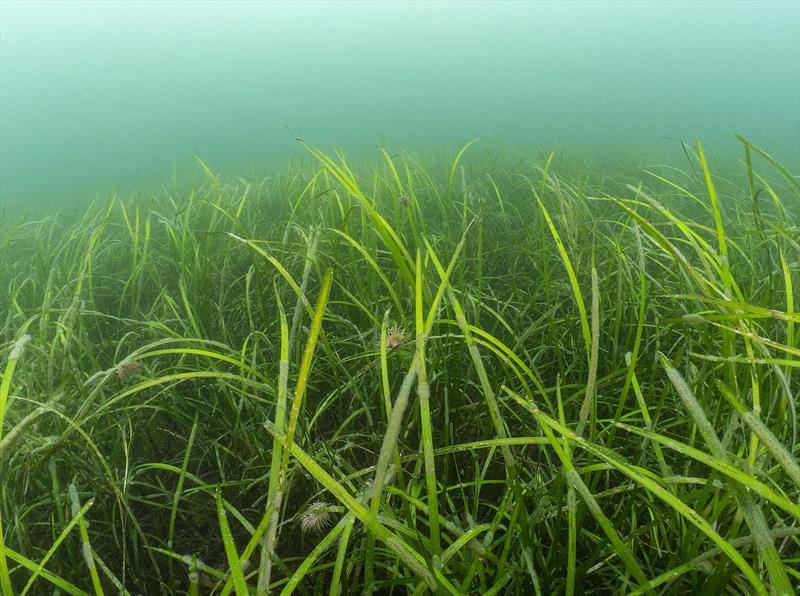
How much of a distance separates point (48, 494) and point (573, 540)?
2.47ft

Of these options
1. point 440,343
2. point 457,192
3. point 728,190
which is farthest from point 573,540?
point 728,190

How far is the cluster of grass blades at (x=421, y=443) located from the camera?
455 mm

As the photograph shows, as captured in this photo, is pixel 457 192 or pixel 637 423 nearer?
pixel 637 423

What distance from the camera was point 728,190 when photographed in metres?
3.95

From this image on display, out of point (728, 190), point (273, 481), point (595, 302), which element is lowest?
point (728, 190)

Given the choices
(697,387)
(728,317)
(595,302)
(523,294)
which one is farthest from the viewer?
(523,294)

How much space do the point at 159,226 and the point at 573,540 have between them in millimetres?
2920

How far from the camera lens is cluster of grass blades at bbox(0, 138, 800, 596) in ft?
1.49

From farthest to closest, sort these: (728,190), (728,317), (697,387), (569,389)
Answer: (728,190)
(569,389)
(697,387)
(728,317)

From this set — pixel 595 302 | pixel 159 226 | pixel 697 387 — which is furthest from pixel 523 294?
pixel 159 226

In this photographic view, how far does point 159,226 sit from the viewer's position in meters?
2.87

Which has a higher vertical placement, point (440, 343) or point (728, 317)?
point (728, 317)

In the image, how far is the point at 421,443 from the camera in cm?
72

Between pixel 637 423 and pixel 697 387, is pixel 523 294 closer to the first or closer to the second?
pixel 637 423
